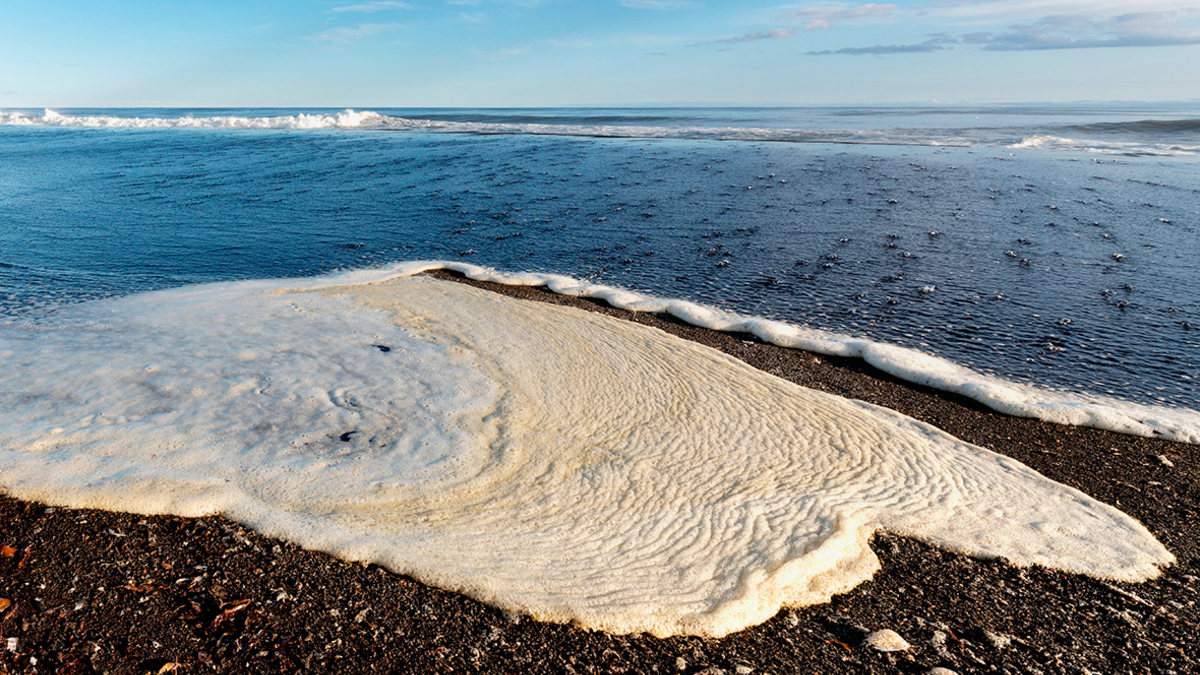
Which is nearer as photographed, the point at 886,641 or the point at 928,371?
the point at 886,641

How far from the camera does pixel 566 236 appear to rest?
13914mm

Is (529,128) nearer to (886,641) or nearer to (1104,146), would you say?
(1104,146)

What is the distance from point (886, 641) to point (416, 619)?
257cm

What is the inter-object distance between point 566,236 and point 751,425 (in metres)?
8.77

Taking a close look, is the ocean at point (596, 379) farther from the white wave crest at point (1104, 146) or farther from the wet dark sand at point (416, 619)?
the white wave crest at point (1104, 146)

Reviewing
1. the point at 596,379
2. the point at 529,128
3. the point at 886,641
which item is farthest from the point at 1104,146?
the point at 886,641

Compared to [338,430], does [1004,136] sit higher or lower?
higher

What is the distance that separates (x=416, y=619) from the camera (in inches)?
136

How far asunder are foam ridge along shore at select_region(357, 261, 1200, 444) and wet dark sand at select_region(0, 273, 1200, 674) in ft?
7.14

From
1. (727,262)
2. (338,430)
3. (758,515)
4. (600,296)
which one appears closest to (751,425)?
(758,515)

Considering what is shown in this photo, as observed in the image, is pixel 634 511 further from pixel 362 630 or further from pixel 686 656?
pixel 362 630

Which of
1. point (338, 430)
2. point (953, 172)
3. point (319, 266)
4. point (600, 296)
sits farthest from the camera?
point (953, 172)

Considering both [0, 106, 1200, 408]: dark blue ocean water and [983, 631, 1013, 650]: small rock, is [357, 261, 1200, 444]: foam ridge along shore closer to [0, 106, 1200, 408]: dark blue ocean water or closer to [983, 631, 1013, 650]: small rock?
[0, 106, 1200, 408]: dark blue ocean water

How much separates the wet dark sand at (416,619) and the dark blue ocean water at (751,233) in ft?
13.7
